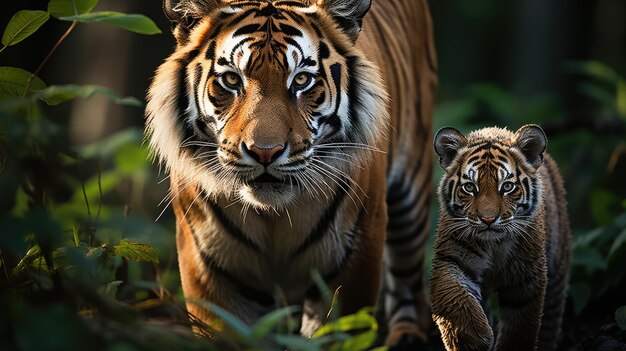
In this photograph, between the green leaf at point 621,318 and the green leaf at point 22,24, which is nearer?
the green leaf at point 22,24

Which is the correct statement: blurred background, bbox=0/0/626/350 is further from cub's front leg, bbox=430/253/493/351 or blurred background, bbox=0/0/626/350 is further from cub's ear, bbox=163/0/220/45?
cub's front leg, bbox=430/253/493/351

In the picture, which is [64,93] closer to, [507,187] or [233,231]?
[233,231]

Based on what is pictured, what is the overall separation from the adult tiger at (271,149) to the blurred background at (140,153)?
0.22 metres

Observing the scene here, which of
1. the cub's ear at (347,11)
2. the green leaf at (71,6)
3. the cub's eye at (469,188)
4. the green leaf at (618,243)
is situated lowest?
the green leaf at (618,243)

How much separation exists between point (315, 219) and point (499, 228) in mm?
1258

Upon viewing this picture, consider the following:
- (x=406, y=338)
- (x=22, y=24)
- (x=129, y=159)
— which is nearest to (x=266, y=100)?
(x=22, y=24)

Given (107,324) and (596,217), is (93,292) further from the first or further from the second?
(596,217)

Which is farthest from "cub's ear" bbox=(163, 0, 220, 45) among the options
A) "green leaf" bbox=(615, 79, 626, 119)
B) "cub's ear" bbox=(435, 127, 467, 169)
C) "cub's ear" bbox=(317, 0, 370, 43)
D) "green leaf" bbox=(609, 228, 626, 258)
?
"green leaf" bbox=(615, 79, 626, 119)

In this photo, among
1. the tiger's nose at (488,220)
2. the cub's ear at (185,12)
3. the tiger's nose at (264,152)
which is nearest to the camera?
the tiger's nose at (488,220)

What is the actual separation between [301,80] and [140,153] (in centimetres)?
394

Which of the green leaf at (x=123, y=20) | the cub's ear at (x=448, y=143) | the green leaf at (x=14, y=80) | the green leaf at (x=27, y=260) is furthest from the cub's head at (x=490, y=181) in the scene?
the green leaf at (x=14, y=80)

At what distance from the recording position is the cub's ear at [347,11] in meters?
4.69

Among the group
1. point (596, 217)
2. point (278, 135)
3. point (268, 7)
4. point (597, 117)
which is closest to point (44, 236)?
point (278, 135)

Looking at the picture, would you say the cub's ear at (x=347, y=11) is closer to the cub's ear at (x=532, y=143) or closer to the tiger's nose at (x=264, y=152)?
the tiger's nose at (x=264, y=152)
